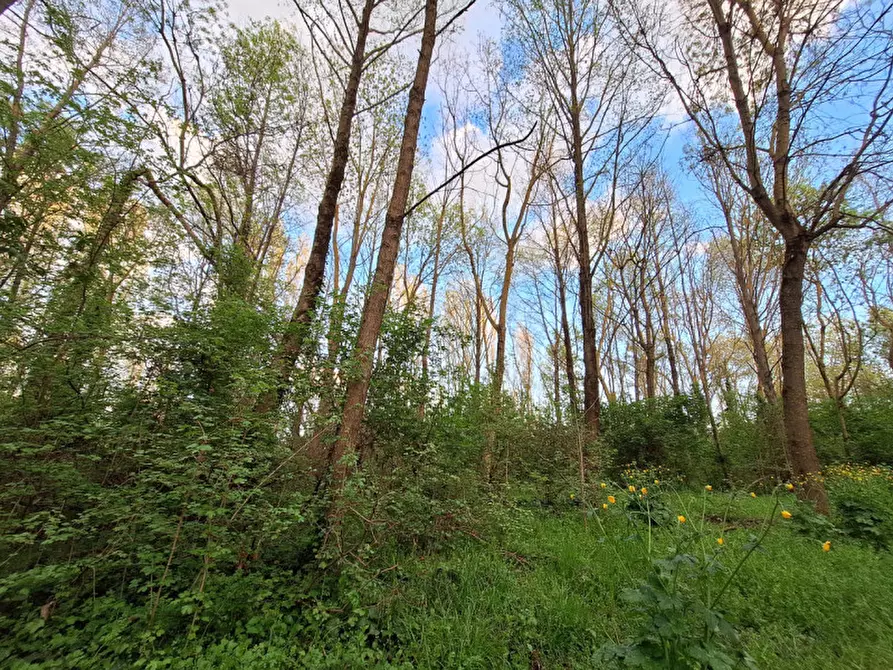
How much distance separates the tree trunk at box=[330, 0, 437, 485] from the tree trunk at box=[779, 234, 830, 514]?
514 centimetres

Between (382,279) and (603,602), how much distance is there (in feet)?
11.0

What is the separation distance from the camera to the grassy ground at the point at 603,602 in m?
1.93

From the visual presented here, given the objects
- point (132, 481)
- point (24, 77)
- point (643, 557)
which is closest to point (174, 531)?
point (132, 481)

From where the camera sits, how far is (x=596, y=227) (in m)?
11.2

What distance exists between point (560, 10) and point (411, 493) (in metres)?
11.9

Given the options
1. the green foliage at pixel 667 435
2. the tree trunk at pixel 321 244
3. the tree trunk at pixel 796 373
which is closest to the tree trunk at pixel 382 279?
the tree trunk at pixel 321 244

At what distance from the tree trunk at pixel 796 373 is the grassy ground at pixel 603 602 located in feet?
3.64

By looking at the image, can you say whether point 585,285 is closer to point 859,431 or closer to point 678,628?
point 859,431

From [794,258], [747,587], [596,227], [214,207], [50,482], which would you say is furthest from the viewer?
[596,227]

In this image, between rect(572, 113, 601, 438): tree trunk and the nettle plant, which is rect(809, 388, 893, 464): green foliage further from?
the nettle plant

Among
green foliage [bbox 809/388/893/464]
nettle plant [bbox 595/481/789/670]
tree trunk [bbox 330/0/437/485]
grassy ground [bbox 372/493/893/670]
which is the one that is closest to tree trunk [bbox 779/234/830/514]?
grassy ground [bbox 372/493/893/670]

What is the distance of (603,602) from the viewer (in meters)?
2.47

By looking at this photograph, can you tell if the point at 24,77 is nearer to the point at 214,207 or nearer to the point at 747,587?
the point at 214,207

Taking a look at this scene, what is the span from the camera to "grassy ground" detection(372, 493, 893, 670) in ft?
6.32
